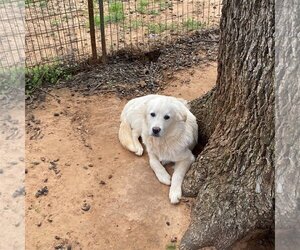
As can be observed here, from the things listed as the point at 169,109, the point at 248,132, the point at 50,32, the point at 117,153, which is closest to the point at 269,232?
the point at 248,132

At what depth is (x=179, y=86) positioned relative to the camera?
5.75 m

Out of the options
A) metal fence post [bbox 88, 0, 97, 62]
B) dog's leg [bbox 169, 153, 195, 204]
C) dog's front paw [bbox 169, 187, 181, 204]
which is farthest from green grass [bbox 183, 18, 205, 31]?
dog's front paw [bbox 169, 187, 181, 204]

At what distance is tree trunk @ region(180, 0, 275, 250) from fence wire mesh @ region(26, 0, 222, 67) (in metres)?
2.72

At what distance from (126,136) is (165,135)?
0.48m

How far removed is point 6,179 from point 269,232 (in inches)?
96.5

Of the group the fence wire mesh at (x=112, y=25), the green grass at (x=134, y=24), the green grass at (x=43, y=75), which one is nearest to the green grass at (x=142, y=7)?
the fence wire mesh at (x=112, y=25)

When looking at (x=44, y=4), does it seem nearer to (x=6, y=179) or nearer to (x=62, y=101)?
(x=62, y=101)

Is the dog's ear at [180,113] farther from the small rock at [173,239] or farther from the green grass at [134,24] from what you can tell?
the green grass at [134,24]

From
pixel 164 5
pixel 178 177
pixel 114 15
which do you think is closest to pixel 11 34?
pixel 114 15

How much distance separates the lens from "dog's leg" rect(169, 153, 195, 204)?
13.5ft

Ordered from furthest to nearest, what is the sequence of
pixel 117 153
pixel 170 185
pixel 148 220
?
pixel 117 153 → pixel 170 185 → pixel 148 220

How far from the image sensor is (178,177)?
4270 mm

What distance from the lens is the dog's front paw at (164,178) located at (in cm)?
429

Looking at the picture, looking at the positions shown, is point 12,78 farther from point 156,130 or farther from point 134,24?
point 156,130
